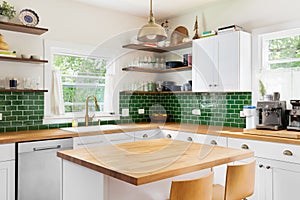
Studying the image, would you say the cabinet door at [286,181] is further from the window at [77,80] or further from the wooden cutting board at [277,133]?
the window at [77,80]

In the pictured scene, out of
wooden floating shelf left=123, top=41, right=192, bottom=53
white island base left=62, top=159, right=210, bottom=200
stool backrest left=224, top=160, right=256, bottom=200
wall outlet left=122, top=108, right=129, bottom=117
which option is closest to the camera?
white island base left=62, top=159, right=210, bottom=200

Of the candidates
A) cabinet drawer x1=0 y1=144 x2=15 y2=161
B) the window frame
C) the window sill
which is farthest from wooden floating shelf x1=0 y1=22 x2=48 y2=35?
cabinet drawer x1=0 y1=144 x2=15 y2=161

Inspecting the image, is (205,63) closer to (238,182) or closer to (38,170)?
(238,182)

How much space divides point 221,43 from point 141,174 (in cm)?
255

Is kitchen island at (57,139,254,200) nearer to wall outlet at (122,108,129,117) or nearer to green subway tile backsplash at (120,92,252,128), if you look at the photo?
green subway tile backsplash at (120,92,252,128)

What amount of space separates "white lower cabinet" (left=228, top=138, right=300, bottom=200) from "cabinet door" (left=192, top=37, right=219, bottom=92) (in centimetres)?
110

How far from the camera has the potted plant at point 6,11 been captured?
3.14 metres

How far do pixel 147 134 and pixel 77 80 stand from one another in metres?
1.32

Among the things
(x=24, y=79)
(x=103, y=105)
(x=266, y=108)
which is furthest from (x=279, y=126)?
(x=24, y=79)

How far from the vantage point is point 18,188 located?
2.75m

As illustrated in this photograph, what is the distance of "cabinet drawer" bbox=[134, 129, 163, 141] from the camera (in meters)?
3.80

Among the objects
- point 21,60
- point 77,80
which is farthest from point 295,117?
point 21,60

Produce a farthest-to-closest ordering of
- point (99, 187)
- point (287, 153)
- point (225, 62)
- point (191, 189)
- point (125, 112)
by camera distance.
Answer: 1. point (125, 112)
2. point (225, 62)
3. point (287, 153)
4. point (99, 187)
5. point (191, 189)

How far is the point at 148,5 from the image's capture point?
4.02 m
